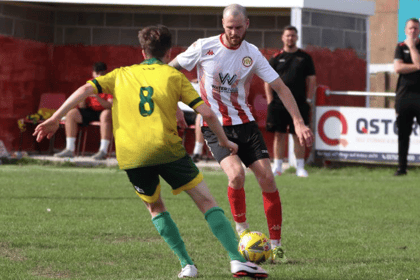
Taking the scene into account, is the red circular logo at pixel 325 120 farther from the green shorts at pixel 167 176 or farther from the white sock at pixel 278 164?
the green shorts at pixel 167 176

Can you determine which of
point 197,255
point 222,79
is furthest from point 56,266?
point 222,79

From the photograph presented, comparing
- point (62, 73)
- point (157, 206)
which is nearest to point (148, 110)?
point (157, 206)

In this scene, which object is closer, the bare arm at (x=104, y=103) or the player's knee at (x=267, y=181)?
the player's knee at (x=267, y=181)

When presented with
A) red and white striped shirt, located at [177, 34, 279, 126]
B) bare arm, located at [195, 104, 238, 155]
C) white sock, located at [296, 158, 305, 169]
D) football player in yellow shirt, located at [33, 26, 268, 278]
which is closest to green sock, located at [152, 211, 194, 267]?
football player in yellow shirt, located at [33, 26, 268, 278]

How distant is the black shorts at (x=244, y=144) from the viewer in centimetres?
700

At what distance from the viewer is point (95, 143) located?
1822 cm

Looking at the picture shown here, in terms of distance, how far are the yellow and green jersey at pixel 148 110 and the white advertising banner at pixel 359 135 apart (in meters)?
10.5

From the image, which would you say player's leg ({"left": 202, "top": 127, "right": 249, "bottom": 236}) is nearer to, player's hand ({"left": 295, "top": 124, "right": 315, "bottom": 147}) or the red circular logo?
player's hand ({"left": 295, "top": 124, "right": 315, "bottom": 147})

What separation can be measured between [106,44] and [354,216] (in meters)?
9.78

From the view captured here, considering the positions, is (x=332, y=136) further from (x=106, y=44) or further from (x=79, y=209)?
(x=79, y=209)

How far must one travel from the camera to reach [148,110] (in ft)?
18.4

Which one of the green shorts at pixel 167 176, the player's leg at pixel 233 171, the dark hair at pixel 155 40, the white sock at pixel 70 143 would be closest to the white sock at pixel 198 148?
the white sock at pixel 70 143

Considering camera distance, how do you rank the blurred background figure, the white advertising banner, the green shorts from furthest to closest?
the white advertising banner < the blurred background figure < the green shorts

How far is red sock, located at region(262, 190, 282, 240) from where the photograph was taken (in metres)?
7.00
